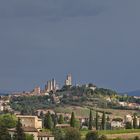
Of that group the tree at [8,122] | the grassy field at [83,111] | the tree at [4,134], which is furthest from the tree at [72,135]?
the grassy field at [83,111]

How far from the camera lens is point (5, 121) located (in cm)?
9119

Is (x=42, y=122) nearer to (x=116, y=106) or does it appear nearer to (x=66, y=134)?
(x=66, y=134)

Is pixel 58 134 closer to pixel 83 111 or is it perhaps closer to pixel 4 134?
pixel 4 134

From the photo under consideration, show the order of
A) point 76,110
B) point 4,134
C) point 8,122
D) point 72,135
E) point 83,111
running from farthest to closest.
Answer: point 76,110
point 83,111
point 8,122
point 72,135
point 4,134

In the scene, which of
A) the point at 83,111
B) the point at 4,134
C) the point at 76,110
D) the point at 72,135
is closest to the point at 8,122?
the point at 72,135

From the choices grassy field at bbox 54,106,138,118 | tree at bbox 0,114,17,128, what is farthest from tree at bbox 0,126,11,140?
grassy field at bbox 54,106,138,118

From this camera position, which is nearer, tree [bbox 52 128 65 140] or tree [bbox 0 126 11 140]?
tree [bbox 0 126 11 140]

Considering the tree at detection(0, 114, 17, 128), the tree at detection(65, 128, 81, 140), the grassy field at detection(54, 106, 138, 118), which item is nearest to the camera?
the tree at detection(65, 128, 81, 140)

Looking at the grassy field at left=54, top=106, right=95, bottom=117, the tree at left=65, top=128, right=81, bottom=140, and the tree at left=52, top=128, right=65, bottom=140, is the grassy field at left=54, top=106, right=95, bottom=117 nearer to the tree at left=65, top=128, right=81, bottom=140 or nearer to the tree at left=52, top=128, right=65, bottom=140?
the tree at left=52, top=128, right=65, bottom=140

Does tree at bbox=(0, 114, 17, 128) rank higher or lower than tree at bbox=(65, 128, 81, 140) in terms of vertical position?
higher

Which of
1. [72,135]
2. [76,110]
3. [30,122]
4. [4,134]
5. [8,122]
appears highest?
[76,110]

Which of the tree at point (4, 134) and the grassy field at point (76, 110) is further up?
the grassy field at point (76, 110)

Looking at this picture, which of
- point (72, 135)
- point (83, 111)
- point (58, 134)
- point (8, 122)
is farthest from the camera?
point (83, 111)

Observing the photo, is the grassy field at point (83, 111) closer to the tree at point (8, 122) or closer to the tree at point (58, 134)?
the tree at point (8, 122)
